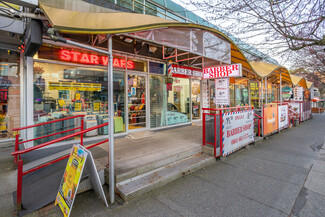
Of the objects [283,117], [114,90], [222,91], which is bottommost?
[283,117]

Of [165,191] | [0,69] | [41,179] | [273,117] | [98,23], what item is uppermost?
[98,23]

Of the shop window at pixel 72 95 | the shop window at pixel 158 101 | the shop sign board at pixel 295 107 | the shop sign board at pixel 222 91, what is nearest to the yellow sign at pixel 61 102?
the shop window at pixel 72 95

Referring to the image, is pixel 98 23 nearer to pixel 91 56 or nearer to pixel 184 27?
pixel 184 27

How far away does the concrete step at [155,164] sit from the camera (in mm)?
3232

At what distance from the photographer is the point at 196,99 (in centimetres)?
935

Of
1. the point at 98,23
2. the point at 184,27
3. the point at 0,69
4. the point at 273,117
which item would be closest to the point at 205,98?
the point at 273,117

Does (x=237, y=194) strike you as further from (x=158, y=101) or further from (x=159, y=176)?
(x=158, y=101)

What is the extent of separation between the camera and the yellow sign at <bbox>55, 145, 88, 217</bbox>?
2.39 m

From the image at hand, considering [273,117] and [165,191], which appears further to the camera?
[273,117]

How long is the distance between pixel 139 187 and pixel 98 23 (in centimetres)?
289

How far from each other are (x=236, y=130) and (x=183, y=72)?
3.94 meters

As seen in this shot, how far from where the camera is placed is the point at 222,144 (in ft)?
15.5

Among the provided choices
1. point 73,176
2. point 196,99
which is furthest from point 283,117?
point 73,176

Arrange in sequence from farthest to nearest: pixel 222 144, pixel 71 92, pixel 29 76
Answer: pixel 71 92, pixel 222 144, pixel 29 76
